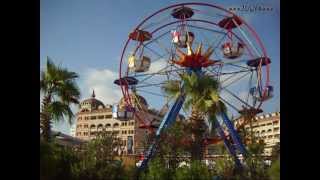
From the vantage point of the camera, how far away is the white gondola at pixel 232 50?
6.72 meters

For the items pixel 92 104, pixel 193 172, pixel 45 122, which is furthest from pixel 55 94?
pixel 193 172

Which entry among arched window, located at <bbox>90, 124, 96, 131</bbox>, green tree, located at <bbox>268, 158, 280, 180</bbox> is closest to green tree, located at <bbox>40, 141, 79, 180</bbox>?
arched window, located at <bbox>90, 124, 96, 131</bbox>

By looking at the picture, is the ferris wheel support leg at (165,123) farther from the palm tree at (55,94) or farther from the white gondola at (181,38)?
the palm tree at (55,94)

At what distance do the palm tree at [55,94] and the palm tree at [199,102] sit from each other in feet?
4.40

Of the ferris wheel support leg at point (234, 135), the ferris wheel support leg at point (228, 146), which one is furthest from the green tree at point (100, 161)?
the ferris wheel support leg at point (234, 135)

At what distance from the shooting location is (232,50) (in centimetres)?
674

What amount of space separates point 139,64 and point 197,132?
1292 mm

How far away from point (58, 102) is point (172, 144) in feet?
5.69

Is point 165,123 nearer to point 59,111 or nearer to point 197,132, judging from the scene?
point 197,132
